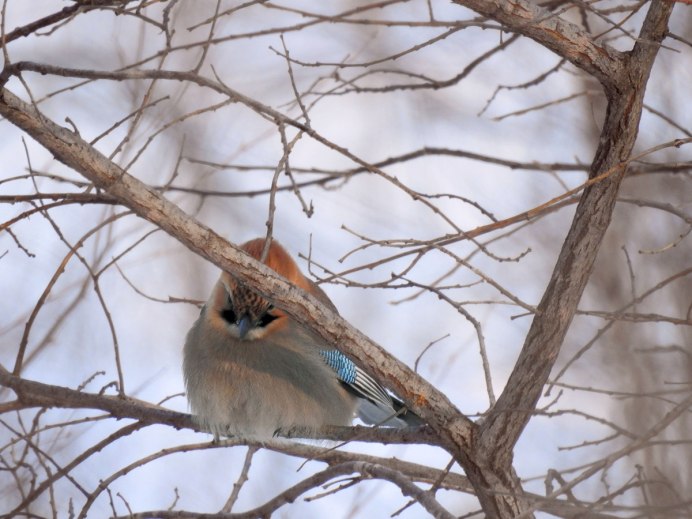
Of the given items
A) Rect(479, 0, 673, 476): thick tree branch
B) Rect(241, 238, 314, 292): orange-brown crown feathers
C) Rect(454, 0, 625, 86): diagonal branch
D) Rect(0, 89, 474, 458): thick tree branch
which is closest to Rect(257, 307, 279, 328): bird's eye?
Rect(241, 238, 314, 292): orange-brown crown feathers

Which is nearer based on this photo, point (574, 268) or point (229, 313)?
point (574, 268)

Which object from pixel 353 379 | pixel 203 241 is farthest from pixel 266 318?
pixel 203 241

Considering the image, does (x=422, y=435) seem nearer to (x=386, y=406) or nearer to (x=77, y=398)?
(x=77, y=398)

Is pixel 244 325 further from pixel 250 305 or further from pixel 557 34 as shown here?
pixel 557 34

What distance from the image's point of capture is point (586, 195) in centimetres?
246

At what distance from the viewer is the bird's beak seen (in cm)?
348

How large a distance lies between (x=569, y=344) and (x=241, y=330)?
217cm

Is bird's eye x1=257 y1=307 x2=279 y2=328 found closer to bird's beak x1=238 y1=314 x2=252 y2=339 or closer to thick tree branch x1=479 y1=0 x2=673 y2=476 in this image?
bird's beak x1=238 y1=314 x2=252 y2=339

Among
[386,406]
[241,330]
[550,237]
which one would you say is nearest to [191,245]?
[241,330]

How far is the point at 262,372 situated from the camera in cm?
355

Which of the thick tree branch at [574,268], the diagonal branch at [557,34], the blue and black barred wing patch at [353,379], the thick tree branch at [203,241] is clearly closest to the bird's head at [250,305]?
the blue and black barred wing patch at [353,379]

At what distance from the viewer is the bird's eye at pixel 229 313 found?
3.56 meters

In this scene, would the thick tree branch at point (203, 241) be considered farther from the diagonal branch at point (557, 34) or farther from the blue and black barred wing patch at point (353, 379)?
the blue and black barred wing patch at point (353, 379)

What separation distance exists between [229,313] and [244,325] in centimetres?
14
